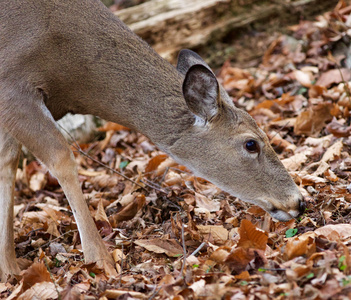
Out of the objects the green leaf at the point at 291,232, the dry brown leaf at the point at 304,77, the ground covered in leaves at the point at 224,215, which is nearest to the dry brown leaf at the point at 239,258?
the ground covered in leaves at the point at 224,215

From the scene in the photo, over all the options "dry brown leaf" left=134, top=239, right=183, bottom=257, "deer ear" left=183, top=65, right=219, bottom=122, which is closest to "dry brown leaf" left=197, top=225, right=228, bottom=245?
"dry brown leaf" left=134, top=239, right=183, bottom=257

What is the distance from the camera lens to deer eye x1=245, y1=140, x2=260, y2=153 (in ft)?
14.9

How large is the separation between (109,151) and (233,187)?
9.69 feet

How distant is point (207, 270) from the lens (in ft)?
11.4

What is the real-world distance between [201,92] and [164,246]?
4.46 ft

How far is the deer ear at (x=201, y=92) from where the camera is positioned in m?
4.21

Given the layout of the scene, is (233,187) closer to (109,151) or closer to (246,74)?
(109,151)

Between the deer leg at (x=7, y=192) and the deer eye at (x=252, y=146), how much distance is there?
223 cm

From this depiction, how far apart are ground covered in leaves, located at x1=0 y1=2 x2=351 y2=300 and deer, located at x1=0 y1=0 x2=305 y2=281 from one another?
13.0 inches

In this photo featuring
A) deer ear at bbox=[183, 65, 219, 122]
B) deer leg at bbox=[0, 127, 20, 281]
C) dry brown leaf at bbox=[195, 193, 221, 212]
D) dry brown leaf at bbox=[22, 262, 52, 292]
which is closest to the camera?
dry brown leaf at bbox=[22, 262, 52, 292]

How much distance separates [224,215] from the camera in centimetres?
473

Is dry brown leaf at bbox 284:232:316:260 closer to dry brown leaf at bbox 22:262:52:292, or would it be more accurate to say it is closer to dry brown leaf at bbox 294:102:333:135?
dry brown leaf at bbox 22:262:52:292

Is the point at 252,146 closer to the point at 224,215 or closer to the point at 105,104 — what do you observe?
the point at 224,215

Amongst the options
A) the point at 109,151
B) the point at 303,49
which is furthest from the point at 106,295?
the point at 303,49
